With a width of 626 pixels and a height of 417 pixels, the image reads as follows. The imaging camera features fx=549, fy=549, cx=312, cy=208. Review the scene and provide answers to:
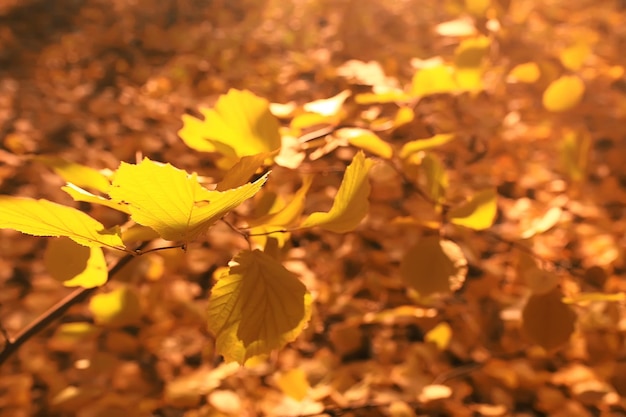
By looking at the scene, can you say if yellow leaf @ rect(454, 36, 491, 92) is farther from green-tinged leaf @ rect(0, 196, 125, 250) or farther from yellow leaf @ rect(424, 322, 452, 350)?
green-tinged leaf @ rect(0, 196, 125, 250)

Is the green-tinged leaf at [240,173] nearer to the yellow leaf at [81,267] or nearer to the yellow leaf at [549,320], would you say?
the yellow leaf at [81,267]

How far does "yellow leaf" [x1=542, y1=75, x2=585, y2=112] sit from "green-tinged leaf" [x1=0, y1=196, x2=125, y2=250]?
2.58 ft

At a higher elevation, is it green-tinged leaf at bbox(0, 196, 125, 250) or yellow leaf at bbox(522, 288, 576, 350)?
green-tinged leaf at bbox(0, 196, 125, 250)

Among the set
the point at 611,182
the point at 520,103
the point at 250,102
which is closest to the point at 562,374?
the point at 611,182

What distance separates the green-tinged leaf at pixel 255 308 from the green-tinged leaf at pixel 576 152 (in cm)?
59

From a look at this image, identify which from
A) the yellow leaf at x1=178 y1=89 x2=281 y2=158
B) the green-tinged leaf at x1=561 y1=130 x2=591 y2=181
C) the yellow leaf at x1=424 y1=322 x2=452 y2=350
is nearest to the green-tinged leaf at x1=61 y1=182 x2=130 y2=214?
the yellow leaf at x1=178 y1=89 x2=281 y2=158

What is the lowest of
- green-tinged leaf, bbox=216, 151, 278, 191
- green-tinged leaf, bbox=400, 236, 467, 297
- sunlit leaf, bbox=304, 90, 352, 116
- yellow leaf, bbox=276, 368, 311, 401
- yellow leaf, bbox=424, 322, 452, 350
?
yellow leaf, bbox=424, 322, 452, 350

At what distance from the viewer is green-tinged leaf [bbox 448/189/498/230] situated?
454 millimetres

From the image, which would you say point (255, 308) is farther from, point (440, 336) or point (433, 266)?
point (440, 336)

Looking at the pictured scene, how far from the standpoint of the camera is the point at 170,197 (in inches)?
10.0

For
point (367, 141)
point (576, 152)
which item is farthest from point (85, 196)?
point (576, 152)

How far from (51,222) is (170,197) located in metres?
0.06

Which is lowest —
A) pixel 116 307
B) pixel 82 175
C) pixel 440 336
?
pixel 440 336

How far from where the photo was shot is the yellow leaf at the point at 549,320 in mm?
489
